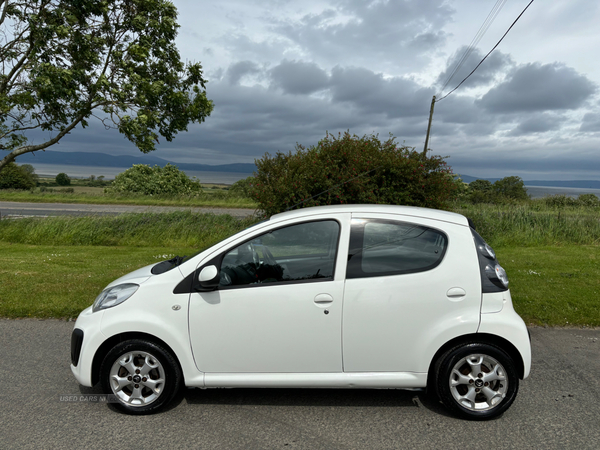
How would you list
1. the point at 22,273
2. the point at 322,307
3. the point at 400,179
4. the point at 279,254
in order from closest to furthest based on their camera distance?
the point at 322,307, the point at 279,254, the point at 22,273, the point at 400,179

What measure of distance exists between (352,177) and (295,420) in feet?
29.5

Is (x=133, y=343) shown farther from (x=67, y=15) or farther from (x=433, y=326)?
(x=67, y=15)

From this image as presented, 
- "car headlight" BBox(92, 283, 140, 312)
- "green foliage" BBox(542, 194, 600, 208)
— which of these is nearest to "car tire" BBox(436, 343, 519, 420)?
"car headlight" BBox(92, 283, 140, 312)

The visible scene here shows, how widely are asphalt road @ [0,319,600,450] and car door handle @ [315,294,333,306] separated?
0.92 m

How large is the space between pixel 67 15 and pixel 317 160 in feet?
28.1

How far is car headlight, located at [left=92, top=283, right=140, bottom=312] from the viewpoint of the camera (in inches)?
137

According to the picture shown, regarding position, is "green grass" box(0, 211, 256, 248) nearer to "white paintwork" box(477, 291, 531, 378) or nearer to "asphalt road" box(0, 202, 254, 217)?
"asphalt road" box(0, 202, 254, 217)

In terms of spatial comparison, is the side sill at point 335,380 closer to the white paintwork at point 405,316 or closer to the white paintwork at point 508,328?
the white paintwork at point 405,316

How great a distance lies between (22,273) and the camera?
8.14 meters

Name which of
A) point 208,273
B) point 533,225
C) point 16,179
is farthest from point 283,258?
point 16,179

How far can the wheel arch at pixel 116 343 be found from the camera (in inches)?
134

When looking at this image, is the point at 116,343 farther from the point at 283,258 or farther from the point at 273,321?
A: the point at 283,258

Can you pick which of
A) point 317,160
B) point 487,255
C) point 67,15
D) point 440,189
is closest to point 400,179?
point 440,189

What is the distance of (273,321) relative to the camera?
3299 millimetres
